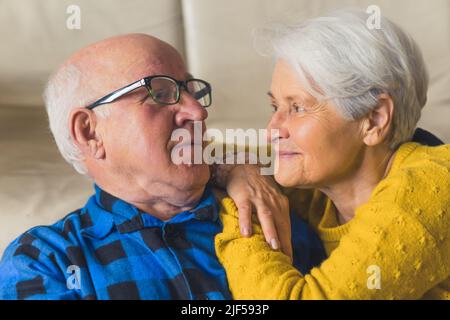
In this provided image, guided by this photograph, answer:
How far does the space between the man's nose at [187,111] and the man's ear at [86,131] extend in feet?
0.42

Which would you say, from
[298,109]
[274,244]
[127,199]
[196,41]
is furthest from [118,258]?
[196,41]

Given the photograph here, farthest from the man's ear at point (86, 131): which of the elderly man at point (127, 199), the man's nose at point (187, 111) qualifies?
the man's nose at point (187, 111)

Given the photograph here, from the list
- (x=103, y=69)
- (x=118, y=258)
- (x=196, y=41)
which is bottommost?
(x=118, y=258)

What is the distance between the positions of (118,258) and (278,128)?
31 centimetres

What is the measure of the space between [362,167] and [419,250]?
21 cm

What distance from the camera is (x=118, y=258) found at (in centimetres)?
92

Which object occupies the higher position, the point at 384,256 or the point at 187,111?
the point at 187,111

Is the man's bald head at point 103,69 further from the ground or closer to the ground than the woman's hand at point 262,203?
further from the ground

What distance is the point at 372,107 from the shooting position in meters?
0.96

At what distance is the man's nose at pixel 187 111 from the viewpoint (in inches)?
38.3

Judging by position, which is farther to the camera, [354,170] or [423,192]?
[354,170]

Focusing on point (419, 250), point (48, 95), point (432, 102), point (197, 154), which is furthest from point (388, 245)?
point (432, 102)

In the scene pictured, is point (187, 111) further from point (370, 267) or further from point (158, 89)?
point (370, 267)

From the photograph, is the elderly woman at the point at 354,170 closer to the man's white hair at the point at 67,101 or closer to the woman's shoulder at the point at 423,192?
the woman's shoulder at the point at 423,192
